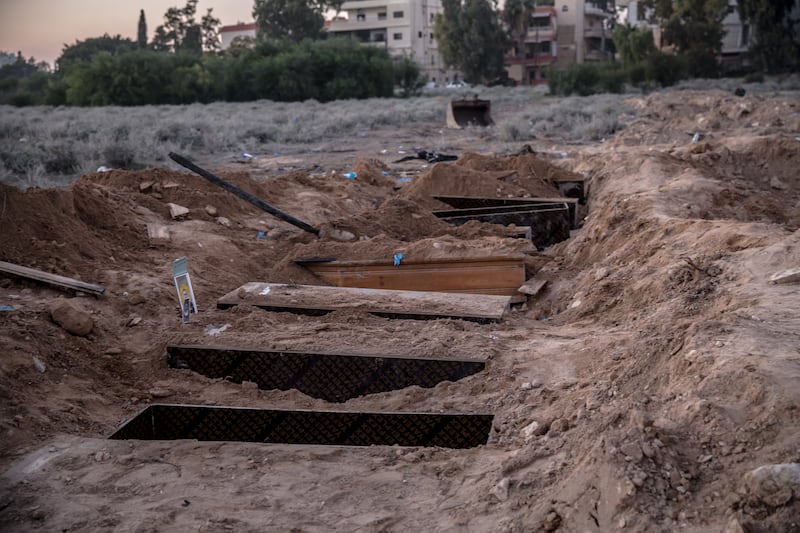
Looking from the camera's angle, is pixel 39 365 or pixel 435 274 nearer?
pixel 39 365

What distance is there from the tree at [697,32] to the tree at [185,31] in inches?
1695

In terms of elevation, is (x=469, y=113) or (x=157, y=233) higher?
(x=469, y=113)

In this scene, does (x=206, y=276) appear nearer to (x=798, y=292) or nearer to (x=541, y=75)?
(x=798, y=292)

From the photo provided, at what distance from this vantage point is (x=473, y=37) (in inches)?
2143

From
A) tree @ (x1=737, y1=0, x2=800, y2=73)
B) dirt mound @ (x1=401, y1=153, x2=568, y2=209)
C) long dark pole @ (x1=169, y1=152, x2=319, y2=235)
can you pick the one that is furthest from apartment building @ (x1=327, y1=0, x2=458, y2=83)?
long dark pole @ (x1=169, y1=152, x2=319, y2=235)

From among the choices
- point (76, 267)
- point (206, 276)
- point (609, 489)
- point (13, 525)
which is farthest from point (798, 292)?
point (76, 267)

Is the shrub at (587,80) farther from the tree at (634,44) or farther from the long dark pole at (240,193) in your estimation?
the long dark pole at (240,193)

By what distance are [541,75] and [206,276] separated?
60743 mm

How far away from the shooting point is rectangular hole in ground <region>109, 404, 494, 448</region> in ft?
14.9

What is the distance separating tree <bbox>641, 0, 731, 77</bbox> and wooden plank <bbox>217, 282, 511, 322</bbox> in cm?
3994

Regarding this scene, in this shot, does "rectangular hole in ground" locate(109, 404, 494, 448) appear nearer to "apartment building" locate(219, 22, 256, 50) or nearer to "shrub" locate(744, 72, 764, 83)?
"shrub" locate(744, 72, 764, 83)

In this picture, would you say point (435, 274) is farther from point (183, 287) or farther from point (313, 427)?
point (313, 427)

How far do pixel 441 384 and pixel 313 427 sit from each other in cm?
92

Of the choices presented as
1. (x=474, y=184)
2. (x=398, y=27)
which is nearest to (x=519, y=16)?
(x=398, y=27)
